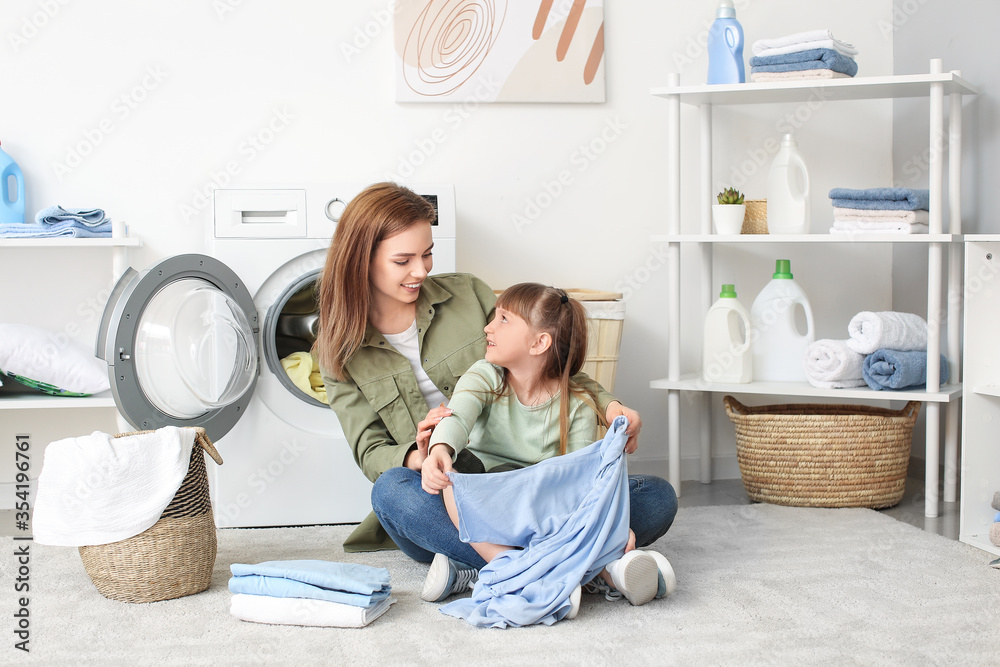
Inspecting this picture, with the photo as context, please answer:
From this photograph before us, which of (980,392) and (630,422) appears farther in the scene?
(980,392)

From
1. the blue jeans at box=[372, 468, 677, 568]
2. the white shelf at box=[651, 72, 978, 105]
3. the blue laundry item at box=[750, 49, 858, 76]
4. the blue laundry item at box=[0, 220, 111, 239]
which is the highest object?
the blue laundry item at box=[750, 49, 858, 76]

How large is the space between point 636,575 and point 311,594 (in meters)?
0.56

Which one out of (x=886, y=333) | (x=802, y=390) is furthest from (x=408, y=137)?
(x=886, y=333)

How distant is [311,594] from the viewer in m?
1.54

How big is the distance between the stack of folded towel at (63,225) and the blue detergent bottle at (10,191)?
0.13 m

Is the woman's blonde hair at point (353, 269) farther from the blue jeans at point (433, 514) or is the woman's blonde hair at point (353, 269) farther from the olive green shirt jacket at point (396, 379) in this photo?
the blue jeans at point (433, 514)

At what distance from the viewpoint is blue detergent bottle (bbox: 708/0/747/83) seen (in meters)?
2.46

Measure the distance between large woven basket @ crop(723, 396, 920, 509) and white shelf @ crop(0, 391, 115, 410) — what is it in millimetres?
1684

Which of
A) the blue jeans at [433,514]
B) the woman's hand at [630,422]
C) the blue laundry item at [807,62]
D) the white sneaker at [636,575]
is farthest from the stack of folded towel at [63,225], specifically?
the blue laundry item at [807,62]

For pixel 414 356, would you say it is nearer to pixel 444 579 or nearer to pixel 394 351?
pixel 394 351

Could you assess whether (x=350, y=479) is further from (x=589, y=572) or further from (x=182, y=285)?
(x=589, y=572)

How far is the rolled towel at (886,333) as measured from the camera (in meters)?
2.30

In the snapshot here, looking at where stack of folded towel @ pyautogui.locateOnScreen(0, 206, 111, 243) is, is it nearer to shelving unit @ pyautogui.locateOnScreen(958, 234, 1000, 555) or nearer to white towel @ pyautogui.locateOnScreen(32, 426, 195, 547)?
white towel @ pyautogui.locateOnScreen(32, 426, 195, 547)

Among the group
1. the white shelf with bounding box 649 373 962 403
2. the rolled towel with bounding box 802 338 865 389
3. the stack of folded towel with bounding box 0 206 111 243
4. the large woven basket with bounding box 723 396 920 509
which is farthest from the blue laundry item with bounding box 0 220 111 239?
the rolled towel with bounding box 802 338 865 389
